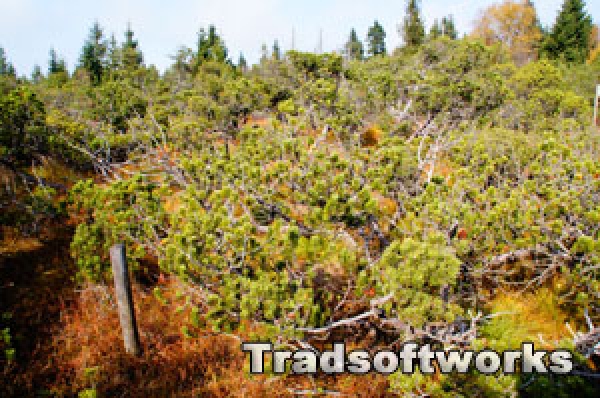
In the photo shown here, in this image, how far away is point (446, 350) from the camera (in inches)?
109

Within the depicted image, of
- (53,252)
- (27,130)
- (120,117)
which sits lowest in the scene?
(53,252)

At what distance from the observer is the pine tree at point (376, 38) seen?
50656 mm

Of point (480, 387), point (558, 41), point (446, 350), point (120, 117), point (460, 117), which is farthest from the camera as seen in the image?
point (558, 41)

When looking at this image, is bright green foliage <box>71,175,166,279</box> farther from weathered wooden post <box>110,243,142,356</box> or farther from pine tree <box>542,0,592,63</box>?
pine tree <box>542,0,592,63</box>

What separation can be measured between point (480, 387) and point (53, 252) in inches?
220

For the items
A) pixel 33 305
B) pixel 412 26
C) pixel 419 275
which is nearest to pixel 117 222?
pixel 33 305

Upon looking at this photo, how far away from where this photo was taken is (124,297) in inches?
127

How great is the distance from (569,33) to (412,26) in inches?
447

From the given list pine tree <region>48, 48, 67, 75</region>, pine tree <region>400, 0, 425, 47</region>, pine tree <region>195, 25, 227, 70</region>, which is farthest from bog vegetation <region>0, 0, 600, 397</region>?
pine tree <region>48, 48, 67, 75</region>

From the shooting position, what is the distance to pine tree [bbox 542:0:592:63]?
2588 centimetres

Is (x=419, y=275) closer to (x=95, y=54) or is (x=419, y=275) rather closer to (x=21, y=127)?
(x=21, y=127)

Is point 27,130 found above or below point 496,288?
above

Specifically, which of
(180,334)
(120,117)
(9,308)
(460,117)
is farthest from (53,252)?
(460,117)

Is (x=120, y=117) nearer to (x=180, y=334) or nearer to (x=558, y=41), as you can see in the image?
(x=180, y=334)
